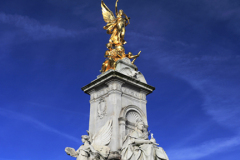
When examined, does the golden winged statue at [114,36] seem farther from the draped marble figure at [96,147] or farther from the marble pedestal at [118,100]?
the draped marble figure at [96,147]

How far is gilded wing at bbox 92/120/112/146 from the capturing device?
37.2ft

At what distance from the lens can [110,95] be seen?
40.2 feet

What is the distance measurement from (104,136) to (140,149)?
5.96 feet

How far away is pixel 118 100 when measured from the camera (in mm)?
12148

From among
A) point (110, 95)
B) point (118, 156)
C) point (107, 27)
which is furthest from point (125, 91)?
point (107, 27)

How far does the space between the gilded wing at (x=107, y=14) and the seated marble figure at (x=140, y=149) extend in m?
7.51

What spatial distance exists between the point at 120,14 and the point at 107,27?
1055mm

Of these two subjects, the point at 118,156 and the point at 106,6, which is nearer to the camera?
the point at 118,156

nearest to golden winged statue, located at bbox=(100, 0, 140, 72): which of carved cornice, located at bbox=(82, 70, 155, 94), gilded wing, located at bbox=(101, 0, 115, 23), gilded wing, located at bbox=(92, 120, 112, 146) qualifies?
gilded wing, located at bbox=(101, 0, 115, 23)

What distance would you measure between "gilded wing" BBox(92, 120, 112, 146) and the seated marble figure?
807mm

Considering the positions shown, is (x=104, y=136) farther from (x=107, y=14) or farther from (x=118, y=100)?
(x=107, y=14)

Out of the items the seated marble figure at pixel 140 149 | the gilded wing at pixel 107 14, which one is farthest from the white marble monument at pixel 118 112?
the gilded wing at pixel 107 14

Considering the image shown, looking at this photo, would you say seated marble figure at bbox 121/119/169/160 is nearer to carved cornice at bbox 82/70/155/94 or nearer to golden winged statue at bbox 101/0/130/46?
carved cornice at bbox 82/70/155/94

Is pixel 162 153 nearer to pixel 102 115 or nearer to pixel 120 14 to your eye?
pixel 102 115
